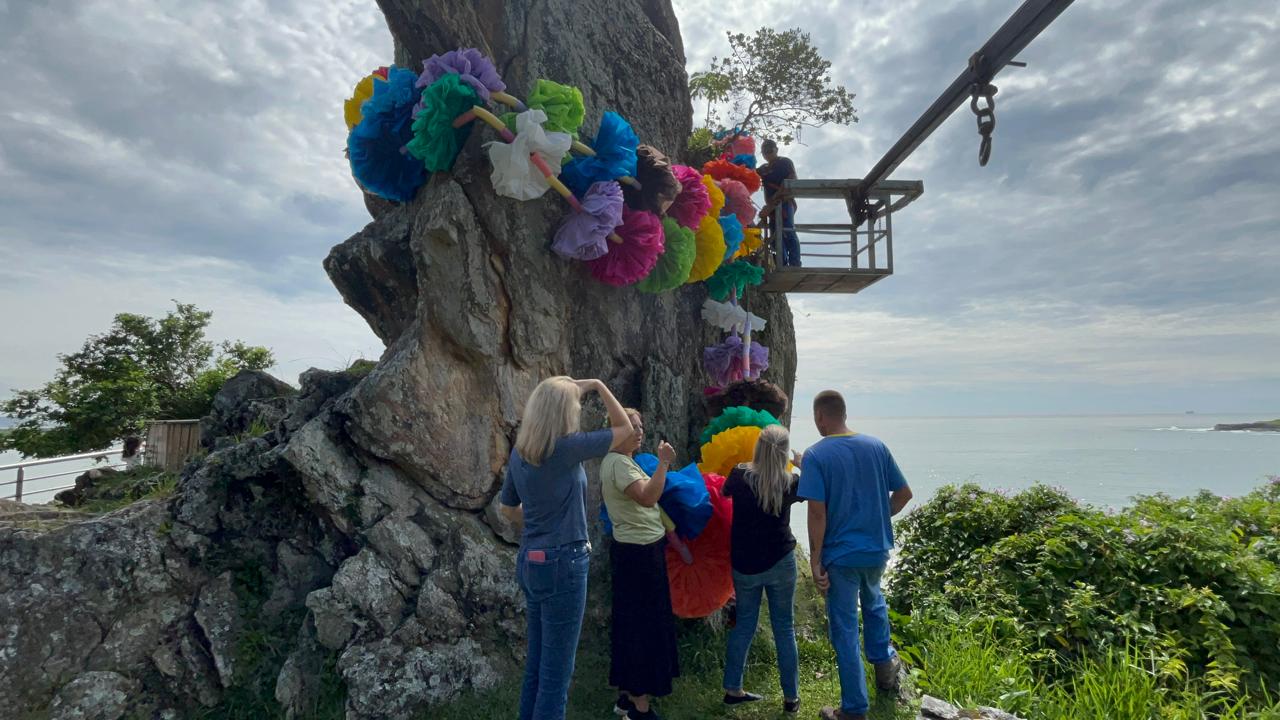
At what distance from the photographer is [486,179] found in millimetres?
5363

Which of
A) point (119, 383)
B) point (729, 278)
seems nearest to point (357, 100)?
point (729, 278)

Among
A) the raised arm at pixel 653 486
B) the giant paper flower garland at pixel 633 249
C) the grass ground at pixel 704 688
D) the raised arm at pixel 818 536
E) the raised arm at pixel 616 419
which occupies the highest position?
the giant paper flower garland at pixel 633 249

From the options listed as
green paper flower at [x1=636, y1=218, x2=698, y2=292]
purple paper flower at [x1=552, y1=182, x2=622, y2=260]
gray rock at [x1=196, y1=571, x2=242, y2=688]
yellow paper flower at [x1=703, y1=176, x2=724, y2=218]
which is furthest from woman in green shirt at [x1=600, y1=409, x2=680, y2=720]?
yellow paper flower at [x1=703, y1=176, x2=724, y2=218]

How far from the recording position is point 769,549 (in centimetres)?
421

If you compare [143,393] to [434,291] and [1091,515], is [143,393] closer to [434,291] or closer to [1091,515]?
[434,291]

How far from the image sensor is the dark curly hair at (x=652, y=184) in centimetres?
569

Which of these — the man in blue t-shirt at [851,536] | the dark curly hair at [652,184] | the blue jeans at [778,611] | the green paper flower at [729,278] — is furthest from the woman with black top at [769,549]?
the green paper flower at [729,278]

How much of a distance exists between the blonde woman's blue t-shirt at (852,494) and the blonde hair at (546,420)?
5.57 ft

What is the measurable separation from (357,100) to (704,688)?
5870mm

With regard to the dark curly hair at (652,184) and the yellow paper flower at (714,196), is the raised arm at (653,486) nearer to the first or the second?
the dark curly hair at (652,184)

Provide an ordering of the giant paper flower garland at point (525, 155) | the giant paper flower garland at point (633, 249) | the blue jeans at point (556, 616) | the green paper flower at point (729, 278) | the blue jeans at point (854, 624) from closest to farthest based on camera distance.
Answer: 1. the blue jeans at point (556, 616)
2. the blue jeans at point (854, 624)
3. the giant paper flower garland at point (525, 155)
4. the giant paper flower garland at point (633, 249)
5. the green paper flower at point (729, 278)

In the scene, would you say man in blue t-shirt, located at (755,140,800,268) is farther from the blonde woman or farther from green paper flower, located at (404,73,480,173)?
the blonde woman

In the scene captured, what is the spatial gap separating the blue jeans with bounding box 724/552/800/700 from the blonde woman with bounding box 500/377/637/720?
4.60ft

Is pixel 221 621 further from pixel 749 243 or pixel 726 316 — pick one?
pixel 749 243
